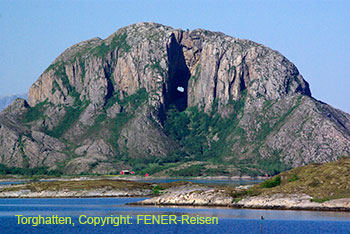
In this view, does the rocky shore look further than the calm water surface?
Yes

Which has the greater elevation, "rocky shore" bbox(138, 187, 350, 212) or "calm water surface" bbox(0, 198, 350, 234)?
"rocky shore" bbox(138, 187, 350, 212)

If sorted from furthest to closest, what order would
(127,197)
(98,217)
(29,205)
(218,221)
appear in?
1. (127,197)
2. (29,205)
3. (98,217)
4. (218,221)

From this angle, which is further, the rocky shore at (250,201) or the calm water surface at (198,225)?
the rocky shore at (250,201)

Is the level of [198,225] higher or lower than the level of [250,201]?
lower

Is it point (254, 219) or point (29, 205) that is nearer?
point (254, 219)

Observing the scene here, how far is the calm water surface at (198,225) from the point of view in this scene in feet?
378

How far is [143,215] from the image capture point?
454 feet

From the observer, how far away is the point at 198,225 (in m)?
122

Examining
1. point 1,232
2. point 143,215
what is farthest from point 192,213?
point 1,232

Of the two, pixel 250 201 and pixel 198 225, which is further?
pixel 250 201

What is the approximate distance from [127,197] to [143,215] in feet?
196

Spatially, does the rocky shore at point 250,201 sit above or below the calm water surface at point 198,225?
above

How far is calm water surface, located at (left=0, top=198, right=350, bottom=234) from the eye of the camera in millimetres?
115062

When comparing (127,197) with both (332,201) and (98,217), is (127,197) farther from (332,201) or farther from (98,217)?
(332,201)
